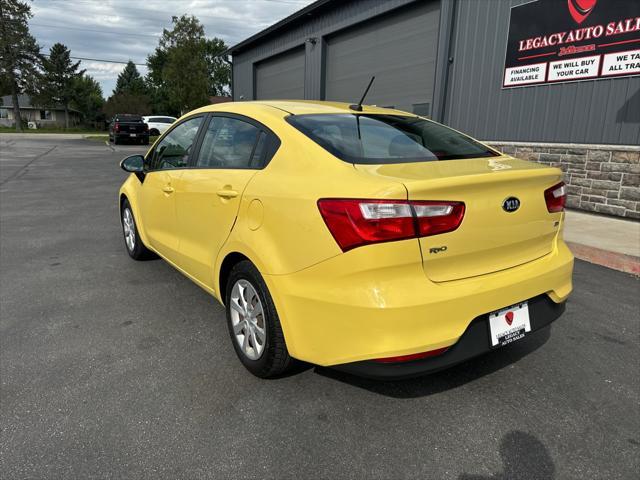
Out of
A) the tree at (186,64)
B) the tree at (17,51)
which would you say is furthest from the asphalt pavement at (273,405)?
the tree at (17,51)

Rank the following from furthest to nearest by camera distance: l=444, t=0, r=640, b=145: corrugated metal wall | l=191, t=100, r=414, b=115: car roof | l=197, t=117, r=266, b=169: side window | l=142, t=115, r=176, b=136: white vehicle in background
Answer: l=142, t=115, r=176, b=136: white vehicle in background < l=444, t=0, r=640, b=145: corrugated metal wall < l=191, t=100, r=414, b=115: car roof < l=197, t=117, r=266, b=169: side window

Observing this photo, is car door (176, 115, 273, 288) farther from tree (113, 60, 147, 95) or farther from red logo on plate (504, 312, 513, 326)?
tree (113, 60, 147, 95)

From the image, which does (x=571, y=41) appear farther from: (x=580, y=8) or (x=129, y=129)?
(x=129, y=129)

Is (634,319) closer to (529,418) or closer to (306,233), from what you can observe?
(529,418)

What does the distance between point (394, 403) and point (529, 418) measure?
0.69 meters

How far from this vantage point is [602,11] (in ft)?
→ 23.7

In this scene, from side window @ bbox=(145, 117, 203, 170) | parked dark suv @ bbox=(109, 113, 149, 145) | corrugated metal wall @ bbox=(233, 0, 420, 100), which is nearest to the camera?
side window @ bbox=(145, 117, 203, 170)

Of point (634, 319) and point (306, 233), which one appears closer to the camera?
point (306, 233)

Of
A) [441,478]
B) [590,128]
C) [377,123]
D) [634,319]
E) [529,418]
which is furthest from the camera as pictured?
[590,128]

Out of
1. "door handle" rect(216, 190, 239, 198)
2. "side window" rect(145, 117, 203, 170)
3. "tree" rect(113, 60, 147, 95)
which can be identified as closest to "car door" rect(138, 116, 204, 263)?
"side window" rect(145, 117, 203, 170)

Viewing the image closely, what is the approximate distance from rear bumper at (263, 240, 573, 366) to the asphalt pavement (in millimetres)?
449

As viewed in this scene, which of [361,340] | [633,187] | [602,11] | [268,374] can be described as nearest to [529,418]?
[361,340]

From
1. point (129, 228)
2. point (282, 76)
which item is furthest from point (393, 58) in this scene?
point (129, 228)

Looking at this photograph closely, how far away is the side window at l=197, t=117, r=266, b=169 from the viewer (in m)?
2.81
